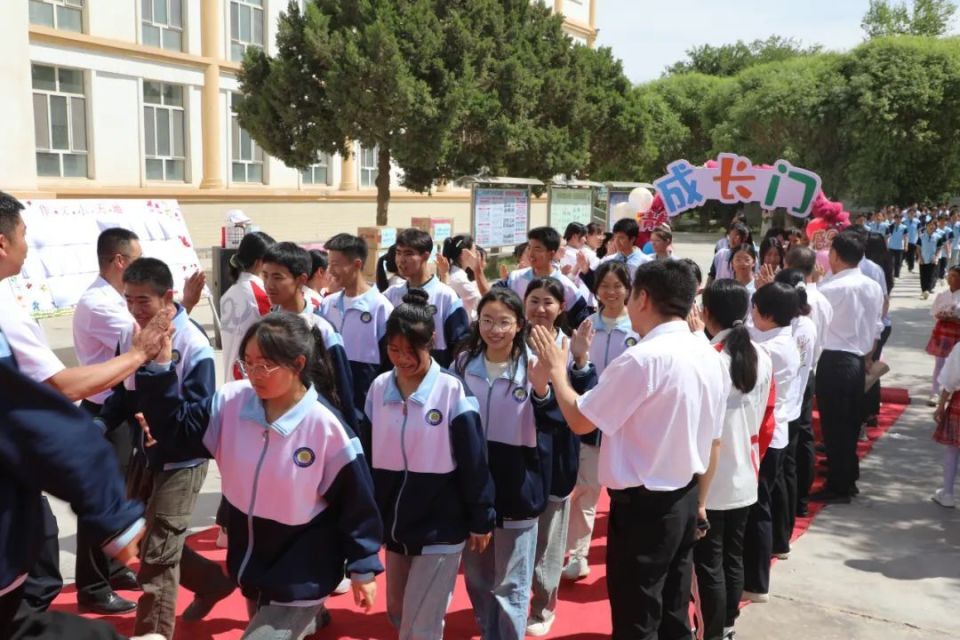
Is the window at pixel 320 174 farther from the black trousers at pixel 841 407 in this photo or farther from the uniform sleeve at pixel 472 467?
the uniform sleeve at pixel 472 467

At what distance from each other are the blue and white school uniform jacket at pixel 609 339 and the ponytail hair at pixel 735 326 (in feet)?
2.91

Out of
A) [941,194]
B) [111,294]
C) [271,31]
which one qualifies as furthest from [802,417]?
[941,194]

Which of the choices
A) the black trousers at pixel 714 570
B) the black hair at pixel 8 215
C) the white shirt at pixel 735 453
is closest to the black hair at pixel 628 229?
the white shirt at pixel 735 453

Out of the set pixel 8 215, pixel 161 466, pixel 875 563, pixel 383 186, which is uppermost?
pixel 383 186

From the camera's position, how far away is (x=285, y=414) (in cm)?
276

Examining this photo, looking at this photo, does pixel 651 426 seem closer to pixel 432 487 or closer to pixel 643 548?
pixel 643 548

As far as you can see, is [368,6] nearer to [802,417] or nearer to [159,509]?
[802,417]

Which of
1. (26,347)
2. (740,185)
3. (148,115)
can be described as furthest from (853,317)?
(148,115)

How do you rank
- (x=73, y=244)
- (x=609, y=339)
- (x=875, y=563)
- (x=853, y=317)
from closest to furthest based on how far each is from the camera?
(x=609, y=339) < (x=875, y=563) < (x=853, y=317) < (x=73, y=244)

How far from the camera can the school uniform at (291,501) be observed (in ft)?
8.91

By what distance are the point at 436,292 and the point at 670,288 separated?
2.38m

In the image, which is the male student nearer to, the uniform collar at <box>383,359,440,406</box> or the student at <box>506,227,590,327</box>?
the uniform collar at <box>383,359,440,406</box>

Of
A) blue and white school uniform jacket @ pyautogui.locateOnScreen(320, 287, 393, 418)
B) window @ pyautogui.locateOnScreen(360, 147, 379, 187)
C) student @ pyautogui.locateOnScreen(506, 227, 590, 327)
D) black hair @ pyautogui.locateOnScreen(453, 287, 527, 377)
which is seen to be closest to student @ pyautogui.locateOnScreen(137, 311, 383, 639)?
black hair @ pyautogui.locateOnScreen(453, 287, 527, 377)

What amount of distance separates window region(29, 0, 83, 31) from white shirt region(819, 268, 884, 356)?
1614 centimetres
